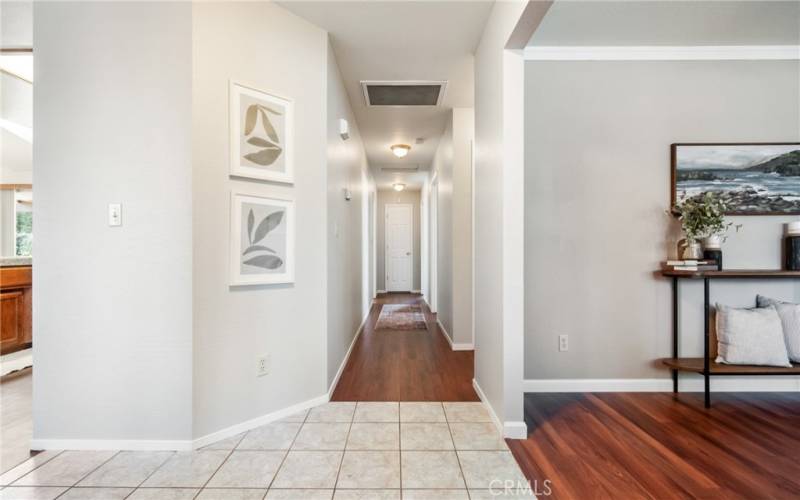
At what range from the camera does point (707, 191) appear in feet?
8.43

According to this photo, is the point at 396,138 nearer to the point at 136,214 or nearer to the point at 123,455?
the point at 136,214

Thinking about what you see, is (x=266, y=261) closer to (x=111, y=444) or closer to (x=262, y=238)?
(x=262, y=238)

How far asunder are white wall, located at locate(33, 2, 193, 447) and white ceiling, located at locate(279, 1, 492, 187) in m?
0.96

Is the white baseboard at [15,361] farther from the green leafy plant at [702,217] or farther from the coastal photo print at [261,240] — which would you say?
the green leafy plant at [702,217]

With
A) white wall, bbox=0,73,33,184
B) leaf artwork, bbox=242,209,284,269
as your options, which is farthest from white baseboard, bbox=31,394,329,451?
white wall, bbox=0,73,33,184

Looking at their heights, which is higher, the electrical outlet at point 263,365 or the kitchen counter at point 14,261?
the kitchen counter at point 14,261

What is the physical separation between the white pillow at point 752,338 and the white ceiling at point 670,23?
1.93 meters

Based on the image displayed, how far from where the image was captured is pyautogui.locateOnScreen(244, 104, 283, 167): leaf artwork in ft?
6.58

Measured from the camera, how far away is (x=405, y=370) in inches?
119

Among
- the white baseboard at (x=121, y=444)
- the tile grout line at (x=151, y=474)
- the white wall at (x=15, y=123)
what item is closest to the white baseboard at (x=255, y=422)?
the white baseboard at (x=121, y=444)

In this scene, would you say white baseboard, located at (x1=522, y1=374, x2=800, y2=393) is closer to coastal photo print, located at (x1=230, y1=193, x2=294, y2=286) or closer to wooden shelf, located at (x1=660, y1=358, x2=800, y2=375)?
wooden shelf, located at (x1=660, y1=358, x2=800, y2=375)

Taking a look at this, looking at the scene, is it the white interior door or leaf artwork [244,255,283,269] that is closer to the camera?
leaf artwork [244,255,283,269]

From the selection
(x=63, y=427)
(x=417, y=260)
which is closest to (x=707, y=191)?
(x=63, y=427)

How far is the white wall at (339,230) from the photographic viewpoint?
2.58 metres
